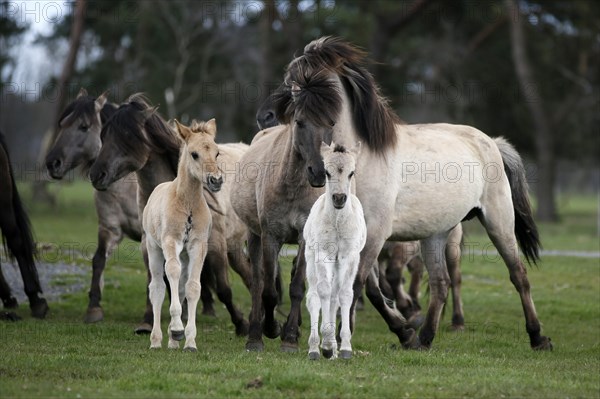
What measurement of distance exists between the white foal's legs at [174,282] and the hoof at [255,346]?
0.72 metres

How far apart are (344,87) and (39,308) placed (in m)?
5.45

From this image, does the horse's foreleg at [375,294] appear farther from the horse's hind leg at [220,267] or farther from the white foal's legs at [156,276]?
the white foal's legs at [156,276]

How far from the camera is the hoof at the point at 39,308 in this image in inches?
490

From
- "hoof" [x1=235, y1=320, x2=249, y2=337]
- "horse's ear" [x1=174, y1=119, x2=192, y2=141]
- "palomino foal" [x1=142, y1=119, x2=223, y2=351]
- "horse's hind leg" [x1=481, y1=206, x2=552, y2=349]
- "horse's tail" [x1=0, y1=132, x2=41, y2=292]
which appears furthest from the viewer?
"horse's tail" [x1=0, y1=132, x2=41, y2=292]

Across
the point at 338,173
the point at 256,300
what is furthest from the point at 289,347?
the point at 338,173

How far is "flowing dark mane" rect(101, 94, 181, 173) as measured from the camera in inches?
458

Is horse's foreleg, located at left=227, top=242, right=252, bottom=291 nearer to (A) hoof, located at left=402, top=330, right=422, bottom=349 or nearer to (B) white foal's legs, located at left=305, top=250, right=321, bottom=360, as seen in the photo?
(A) hoof, located at left=402, top=330, right=422, bottom=349

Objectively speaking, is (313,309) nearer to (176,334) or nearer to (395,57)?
(176,334)

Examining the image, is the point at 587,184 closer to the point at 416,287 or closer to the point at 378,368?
the point at 416,287

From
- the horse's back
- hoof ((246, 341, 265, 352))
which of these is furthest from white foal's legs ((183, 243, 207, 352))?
the horse's back

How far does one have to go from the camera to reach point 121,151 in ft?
37.9

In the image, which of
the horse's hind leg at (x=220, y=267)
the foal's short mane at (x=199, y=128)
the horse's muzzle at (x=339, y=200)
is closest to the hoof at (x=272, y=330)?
the horse's hind leg at (x=220, y=267)

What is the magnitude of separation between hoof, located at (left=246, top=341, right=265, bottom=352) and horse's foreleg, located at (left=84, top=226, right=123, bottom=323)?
11.3 ft

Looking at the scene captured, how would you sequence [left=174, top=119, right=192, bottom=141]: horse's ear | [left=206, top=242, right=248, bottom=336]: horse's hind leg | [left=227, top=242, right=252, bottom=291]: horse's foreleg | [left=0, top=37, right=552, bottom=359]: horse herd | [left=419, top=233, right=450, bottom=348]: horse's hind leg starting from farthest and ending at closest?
[left=227, top=242, right=252, bottom=291]: horse's foreleg → [left=206, top=242, right=248, bottom=336]: horse's hind leg → [left=419, top=233, right=450, bottom=348]: horse's hind leg → [left=174, top=119, right=192, bottom=141]: horse's ear → [left=0, top=37, right=552, bottom=359]: horse herd
